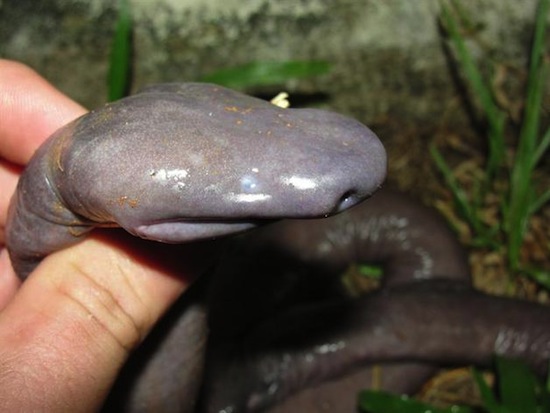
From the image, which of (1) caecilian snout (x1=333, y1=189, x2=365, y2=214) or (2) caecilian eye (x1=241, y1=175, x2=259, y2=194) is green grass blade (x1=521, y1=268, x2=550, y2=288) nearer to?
(1) caecilian snout (x1=333, y1=189, x2=365, y2=214)

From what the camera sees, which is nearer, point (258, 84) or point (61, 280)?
point (61, 280)

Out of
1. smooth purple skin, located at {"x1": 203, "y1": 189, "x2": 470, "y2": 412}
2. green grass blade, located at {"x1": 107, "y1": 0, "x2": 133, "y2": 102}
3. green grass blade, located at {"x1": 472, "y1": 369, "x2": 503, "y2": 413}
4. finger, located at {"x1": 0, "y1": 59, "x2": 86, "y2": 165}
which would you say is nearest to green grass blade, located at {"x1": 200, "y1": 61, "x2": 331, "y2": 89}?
green grass blade, located at {"x1": 107, "y1": 0, "x2": 133, "y2": 102}

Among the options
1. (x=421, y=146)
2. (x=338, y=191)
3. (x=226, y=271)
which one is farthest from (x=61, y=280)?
(x=421, y=146)

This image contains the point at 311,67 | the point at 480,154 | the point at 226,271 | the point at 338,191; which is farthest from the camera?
the point at 480,154

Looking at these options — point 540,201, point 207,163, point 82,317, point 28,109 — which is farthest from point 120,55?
point 540,201

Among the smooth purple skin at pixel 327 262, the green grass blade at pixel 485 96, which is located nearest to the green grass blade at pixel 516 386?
the smooth purple skin at pixel 327 262

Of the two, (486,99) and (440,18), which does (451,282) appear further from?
(440,18)

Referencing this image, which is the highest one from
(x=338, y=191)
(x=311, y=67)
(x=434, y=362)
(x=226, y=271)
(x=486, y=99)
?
(x=338, y=191)
